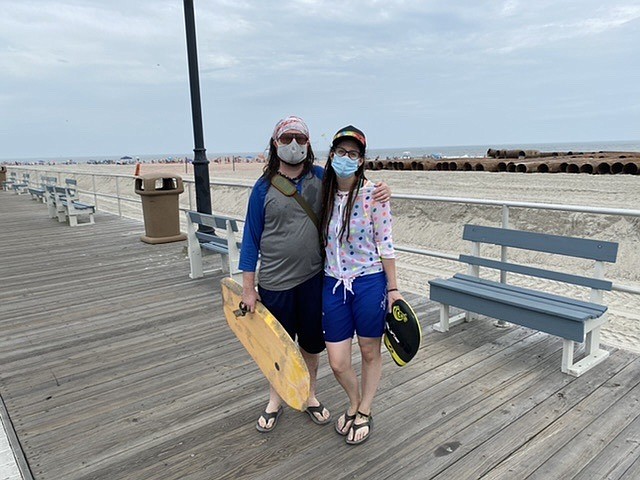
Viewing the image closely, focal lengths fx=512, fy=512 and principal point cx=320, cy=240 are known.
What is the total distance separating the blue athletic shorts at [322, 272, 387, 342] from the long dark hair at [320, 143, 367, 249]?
235mm

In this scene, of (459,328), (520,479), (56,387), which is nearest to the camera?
(520,479)

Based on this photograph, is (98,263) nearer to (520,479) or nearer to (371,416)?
(371,416)

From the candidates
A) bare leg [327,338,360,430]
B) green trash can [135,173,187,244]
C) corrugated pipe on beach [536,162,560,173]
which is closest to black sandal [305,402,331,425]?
bare leg [327,338,360,430]

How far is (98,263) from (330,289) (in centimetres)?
557

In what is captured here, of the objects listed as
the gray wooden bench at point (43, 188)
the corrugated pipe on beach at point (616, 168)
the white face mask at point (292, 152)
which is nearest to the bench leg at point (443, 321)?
the white face mask at point (292, 152)

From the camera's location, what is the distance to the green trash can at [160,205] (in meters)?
8.03

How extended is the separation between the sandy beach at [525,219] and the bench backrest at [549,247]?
0.75 meters

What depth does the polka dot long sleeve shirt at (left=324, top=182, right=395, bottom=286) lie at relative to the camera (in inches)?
94.1

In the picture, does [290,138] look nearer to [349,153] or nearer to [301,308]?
[349,153]

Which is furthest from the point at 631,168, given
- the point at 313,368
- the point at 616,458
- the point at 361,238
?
the point at 361,238

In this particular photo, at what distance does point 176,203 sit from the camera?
8352 mm

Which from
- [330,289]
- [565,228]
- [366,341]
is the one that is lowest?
[565,228]

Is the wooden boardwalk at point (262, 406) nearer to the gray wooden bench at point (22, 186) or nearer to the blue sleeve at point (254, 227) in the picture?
the blue sleeve at point (254, 227)

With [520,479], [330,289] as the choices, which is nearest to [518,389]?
[520,479]
